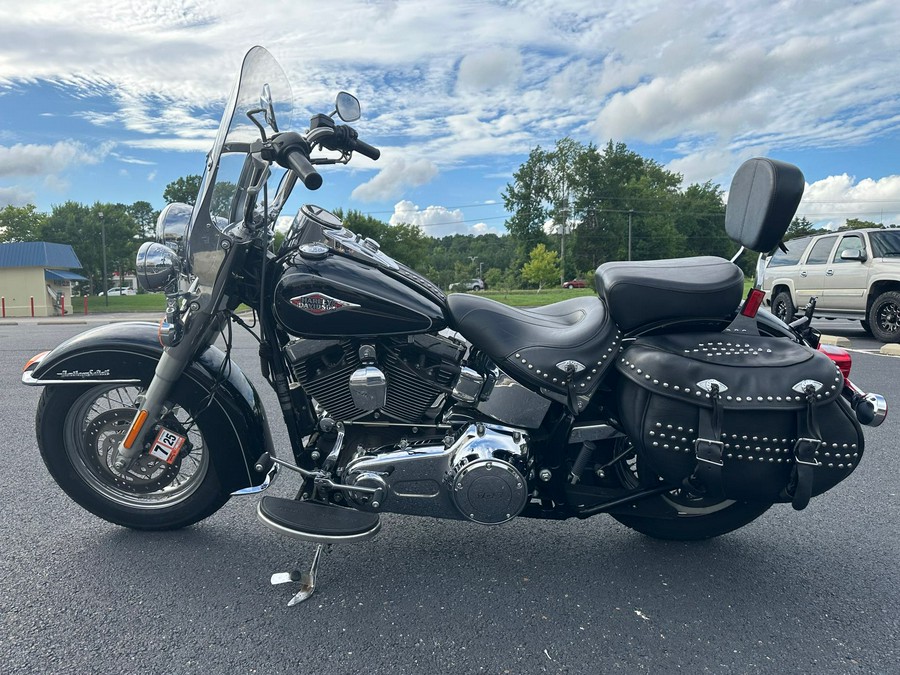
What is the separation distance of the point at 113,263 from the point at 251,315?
57.7 meters

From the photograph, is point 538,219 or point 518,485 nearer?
point 518,485

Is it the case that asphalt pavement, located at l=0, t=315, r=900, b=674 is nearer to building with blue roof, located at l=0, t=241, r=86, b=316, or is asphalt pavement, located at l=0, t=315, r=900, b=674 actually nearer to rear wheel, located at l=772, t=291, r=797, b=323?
rear wheel, located at l=772, t=291, r=797, b=323

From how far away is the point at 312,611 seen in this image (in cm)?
212

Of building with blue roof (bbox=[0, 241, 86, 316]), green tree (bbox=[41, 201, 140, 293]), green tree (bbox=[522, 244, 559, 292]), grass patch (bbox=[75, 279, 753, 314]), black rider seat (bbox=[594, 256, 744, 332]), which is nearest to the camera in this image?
black rider seat (bbox=[594, 256, 744, 332])

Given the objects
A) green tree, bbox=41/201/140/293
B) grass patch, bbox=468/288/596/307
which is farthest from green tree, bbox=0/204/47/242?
grass patch, bbox=468/288/596/307

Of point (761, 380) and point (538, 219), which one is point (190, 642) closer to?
point (761, 380)

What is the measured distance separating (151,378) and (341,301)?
99 cm

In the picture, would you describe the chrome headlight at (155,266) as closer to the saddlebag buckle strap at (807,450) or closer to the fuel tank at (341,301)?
the fuel tank at (341,301)

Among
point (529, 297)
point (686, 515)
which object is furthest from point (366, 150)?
point (529, 297)

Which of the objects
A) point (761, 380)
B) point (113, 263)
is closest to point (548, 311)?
point (761, 380)

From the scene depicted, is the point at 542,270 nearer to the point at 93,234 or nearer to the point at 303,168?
the point at 93,234

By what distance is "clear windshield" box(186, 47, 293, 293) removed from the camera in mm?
2266

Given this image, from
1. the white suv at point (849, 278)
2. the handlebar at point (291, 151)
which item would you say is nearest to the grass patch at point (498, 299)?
the white suv at point (849, 278)

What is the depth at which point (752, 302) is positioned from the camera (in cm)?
223
